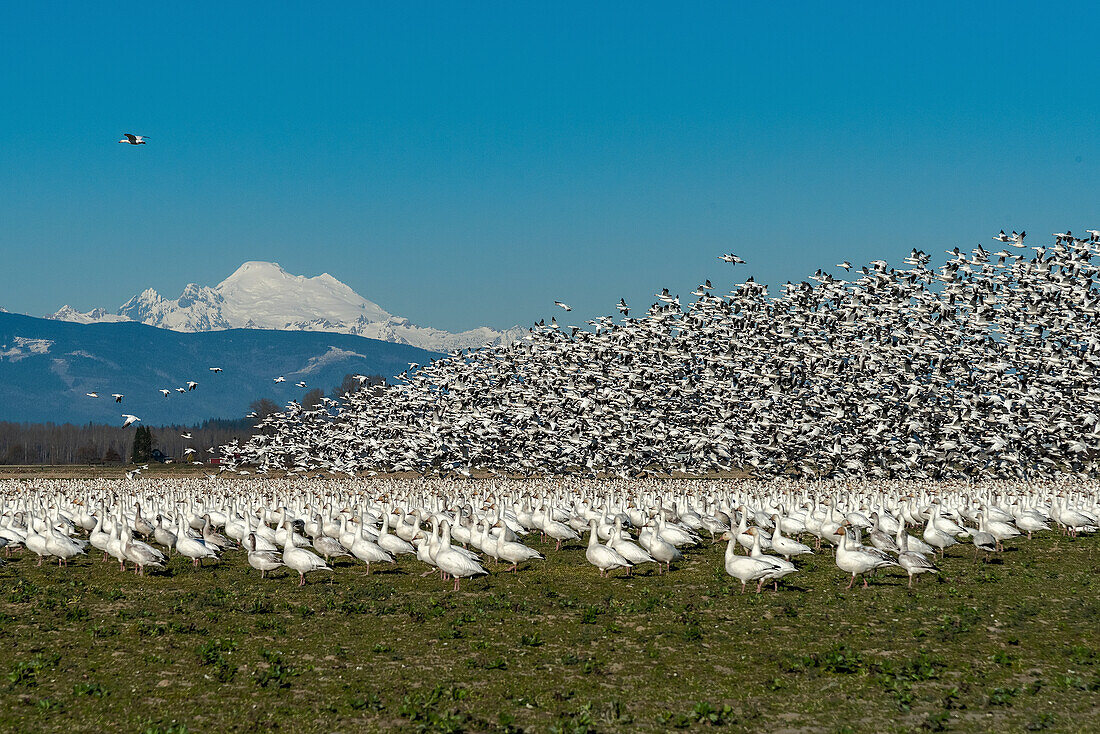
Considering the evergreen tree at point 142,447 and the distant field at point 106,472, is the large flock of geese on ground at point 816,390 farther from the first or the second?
the evergreen tree at point 142,447

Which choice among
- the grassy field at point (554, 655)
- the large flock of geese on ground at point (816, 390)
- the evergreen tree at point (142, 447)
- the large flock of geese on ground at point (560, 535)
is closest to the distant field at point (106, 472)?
the evergreen tree at point (142, 447)

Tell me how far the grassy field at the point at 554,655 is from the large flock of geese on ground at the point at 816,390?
4877 cm

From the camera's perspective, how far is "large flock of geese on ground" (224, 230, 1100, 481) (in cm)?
7144

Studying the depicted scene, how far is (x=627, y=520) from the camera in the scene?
3812 cm

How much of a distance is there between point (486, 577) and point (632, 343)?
2498 inches

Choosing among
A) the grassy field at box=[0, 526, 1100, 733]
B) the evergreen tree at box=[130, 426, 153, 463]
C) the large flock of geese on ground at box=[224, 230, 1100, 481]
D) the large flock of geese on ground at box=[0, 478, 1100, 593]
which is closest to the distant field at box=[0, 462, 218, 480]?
the evergreen tree at box=[130, 426, 153, 463]

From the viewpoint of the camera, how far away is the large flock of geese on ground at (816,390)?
234ft

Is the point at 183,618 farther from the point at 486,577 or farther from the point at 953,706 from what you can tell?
the point at 953,706

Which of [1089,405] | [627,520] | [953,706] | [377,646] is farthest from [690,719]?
[1089,405]

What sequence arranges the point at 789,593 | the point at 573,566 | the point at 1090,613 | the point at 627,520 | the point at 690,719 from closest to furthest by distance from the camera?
the point at 690,719 < the point at 1090,613 < the point at 789,593 < the point at 573,566 < the point at 627,520

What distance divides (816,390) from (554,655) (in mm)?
65689

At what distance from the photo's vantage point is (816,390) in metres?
79.1

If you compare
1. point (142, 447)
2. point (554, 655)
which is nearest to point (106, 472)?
point (142, 447)

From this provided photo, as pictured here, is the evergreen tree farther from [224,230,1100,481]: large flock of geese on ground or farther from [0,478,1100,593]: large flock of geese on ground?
[0,478,1100,593]: large flock of geese on ground
